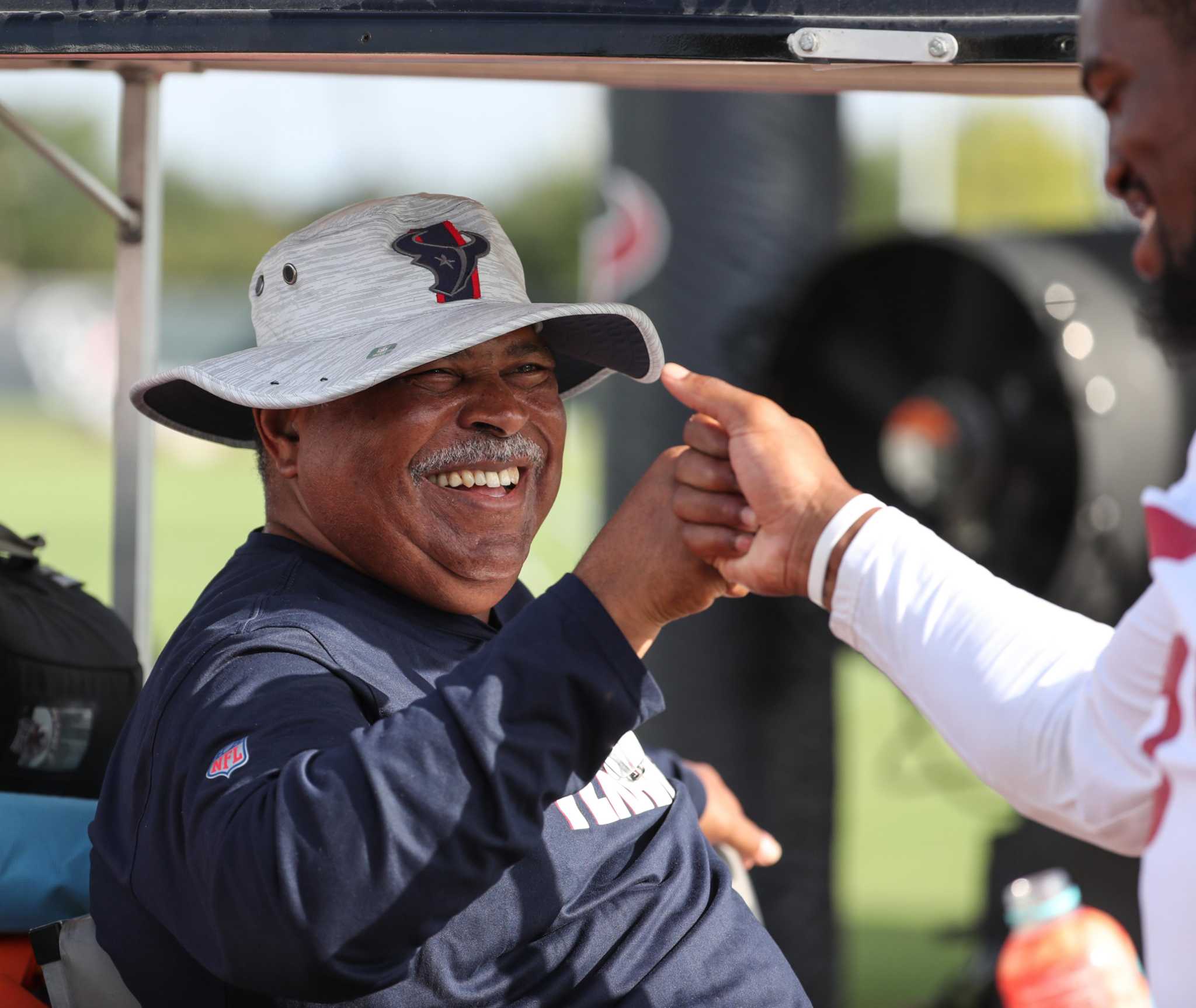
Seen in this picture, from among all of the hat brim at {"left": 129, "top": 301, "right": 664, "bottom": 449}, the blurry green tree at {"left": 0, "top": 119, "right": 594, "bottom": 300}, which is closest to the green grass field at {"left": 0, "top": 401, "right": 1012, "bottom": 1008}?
the hat brim at {"left": 129, "top": 301, "right": 664, "bottom": 449}

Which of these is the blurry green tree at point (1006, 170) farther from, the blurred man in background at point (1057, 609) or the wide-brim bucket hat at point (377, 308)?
the blurred man in background at point (1057, 609)

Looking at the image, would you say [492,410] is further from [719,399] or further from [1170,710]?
[1170,710]

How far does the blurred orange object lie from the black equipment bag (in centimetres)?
34

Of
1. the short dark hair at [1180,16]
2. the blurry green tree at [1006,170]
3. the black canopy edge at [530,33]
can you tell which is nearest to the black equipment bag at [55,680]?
the black canopy edge at [530,33]

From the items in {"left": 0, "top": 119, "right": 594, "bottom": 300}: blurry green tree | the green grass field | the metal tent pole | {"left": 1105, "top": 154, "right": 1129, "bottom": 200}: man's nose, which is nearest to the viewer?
{"left": 1105, "top": 154, "right": 1129, "bottom": 200}: man's nose

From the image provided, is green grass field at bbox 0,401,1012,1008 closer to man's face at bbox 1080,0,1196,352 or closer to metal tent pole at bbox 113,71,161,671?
metal tent pole at bbox 113,71,161,671

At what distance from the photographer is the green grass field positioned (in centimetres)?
523

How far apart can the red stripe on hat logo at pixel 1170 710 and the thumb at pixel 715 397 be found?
23.3 inches

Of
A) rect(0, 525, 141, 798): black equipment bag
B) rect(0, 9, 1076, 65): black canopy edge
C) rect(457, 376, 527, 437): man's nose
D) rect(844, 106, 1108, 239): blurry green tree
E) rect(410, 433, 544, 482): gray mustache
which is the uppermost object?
rect(0, 9, 1076, 65): black canopy edge

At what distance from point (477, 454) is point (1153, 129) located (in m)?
1.02

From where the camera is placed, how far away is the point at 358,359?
1.87 m

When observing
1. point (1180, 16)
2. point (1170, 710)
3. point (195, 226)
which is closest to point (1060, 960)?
point (1170, 710)

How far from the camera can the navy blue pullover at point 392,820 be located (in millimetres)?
A: 1395

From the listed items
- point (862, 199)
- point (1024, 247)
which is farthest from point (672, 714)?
point (862, 199)
